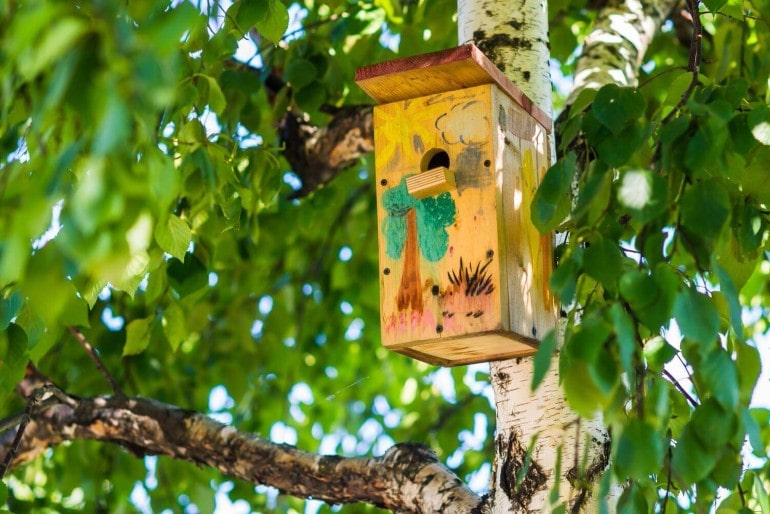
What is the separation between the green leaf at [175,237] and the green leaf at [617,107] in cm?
70

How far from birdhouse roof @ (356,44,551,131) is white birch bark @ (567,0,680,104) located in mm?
393

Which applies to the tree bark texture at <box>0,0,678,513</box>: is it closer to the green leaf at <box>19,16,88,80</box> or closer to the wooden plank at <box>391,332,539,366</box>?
the wooden plank at <box>391,332,539,366</box>

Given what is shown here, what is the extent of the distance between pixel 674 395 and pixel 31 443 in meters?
1.77

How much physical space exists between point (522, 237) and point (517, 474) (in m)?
0.41

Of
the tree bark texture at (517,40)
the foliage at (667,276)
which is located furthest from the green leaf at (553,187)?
the tree bark texture at (517,40)

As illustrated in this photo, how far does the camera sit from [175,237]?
1.88 metres

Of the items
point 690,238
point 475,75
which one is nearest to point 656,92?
point 475,75

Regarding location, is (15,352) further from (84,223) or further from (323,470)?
(84,223)

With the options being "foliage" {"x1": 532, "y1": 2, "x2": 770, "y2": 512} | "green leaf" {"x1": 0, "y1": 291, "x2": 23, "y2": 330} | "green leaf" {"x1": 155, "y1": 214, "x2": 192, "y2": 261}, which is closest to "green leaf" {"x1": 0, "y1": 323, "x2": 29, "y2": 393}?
"green leaf" {"x1": 0, "y1": 291, "x2": 23, "y2": 330}

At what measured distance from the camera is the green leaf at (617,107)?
5.23 ft

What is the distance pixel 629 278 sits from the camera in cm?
135

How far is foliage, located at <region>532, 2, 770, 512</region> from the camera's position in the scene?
1.29m

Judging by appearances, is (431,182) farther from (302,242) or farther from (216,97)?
A: (302,242)

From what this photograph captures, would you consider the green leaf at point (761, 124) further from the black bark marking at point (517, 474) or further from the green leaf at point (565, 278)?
the black bark marking at point (517, 474)
